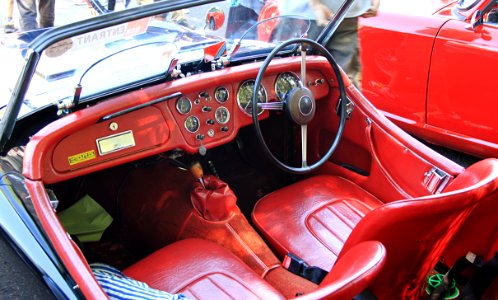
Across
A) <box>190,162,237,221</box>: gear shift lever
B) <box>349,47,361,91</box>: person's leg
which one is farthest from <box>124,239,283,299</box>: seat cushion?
<box>349,47,361,91</box>: person's leg

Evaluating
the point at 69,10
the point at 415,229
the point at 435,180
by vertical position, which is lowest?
the point at 435,180

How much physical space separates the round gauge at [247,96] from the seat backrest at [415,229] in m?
0.91

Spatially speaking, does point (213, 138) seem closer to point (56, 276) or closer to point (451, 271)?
point (56, 276)

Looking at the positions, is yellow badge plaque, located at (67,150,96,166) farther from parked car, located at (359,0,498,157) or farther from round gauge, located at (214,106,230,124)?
parked car, located at (359,0,498,157)

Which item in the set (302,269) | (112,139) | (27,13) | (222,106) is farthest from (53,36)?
(27,13)

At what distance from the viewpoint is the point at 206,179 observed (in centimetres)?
239

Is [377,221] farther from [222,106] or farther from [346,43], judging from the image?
[346,43]

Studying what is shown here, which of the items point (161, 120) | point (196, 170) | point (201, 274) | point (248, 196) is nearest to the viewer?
point (201, 274)

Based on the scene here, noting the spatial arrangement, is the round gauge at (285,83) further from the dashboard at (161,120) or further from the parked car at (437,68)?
the parked car at (437,68)

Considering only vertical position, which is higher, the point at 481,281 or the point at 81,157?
the point at 81,157

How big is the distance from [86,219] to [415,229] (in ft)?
4.98

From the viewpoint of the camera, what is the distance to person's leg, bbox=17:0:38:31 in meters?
2.94

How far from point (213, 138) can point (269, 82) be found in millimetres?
386

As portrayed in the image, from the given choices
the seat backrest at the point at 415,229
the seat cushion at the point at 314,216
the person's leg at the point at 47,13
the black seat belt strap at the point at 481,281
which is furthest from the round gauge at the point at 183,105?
the black seat belt strap at the point at 481,281
